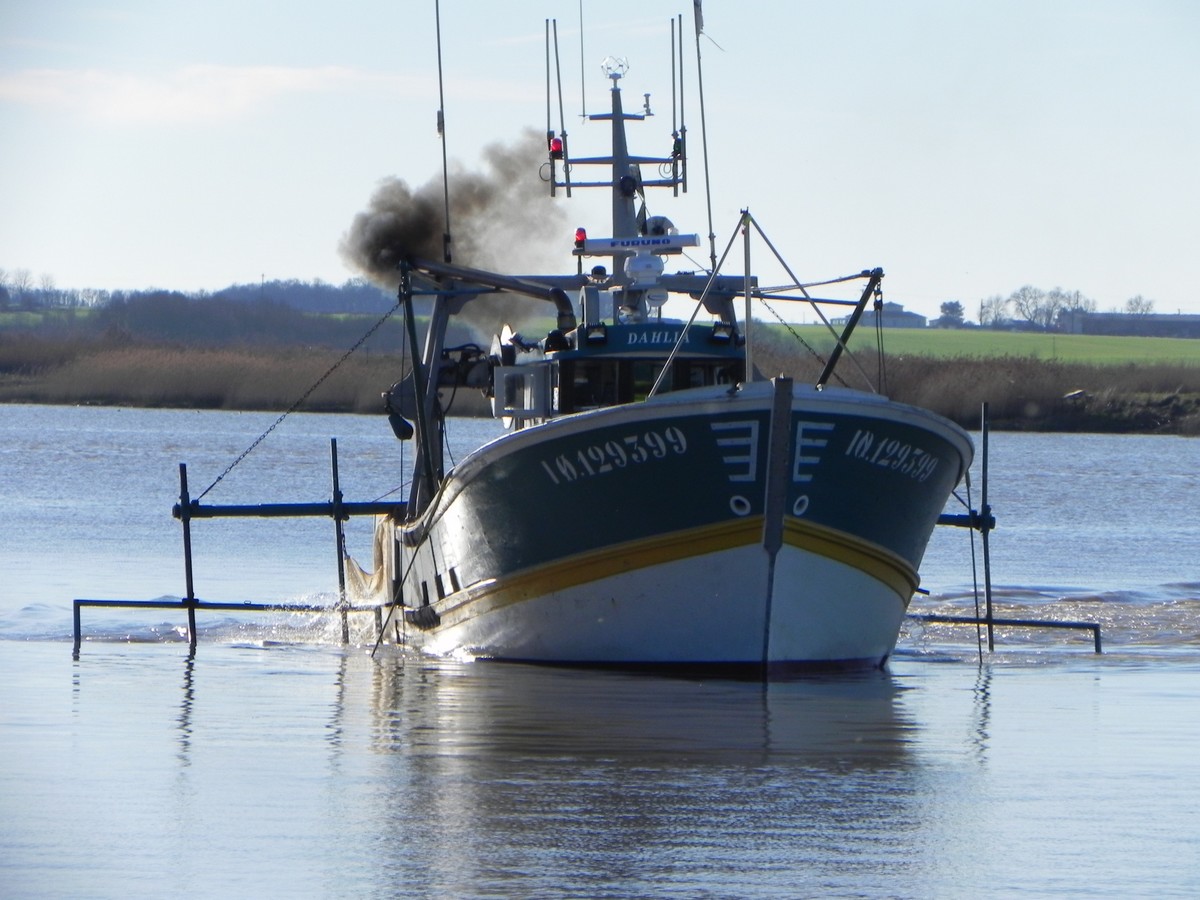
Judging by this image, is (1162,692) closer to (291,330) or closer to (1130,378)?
(1130,378)

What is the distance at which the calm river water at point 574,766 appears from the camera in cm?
856

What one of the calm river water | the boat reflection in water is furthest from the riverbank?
the boat reflection in water

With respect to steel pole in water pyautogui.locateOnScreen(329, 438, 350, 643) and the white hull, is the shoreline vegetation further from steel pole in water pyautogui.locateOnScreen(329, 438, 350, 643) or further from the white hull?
the white hull

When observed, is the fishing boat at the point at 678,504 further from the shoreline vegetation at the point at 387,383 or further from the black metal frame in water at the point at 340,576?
the shoreline vegetation at the point at 387,383

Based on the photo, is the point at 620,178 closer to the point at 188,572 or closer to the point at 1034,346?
the point at 188,572

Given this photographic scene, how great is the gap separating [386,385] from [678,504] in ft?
166

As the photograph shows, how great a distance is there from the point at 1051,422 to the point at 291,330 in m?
41.3

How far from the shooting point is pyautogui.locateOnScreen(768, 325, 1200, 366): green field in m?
88.8

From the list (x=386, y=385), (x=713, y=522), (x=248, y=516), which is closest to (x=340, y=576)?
(x=248, y=516)

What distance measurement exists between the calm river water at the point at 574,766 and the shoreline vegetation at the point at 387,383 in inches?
1605

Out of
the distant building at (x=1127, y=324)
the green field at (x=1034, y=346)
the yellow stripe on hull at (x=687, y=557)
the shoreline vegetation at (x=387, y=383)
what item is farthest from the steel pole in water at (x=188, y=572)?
the distant building at (x=1127, y=324)

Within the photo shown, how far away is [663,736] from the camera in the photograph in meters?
12.4

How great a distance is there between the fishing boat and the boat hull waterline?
16 millimetres

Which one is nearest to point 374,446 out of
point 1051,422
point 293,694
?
point 1051,422
